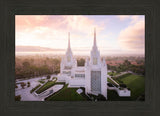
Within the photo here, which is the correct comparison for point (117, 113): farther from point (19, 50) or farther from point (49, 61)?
point (19, 50)

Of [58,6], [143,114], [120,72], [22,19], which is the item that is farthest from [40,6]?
[143,114]

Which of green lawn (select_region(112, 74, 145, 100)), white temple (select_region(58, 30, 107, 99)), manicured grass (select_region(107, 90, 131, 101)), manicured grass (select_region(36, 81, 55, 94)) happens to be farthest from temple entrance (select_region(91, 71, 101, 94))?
manicured grass (select_region(36, 81, 55, 94))

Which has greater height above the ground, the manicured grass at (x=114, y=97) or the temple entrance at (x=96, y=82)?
the temple entrance at (x=96, y=82)

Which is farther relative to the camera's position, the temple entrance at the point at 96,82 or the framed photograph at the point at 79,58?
the temple entrance at the point at 96,82

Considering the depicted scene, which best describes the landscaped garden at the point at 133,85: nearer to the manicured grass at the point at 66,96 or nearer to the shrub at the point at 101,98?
the shrub at the point at 101,98

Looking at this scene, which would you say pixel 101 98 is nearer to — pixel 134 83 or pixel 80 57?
pixel 134 83

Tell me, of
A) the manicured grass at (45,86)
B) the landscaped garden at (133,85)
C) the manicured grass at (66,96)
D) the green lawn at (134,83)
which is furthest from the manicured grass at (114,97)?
the manicured grass at (45,86)

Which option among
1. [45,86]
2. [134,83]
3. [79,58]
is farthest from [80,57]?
[134,83]
